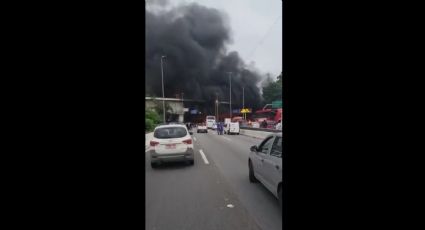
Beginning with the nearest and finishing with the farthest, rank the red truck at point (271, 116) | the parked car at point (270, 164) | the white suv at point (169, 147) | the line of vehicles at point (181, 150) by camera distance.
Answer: the parked car at point (270, 164)
the line of vehicles at point (181, 150)
the white suv at point (169, 147)
the red truck at point (271, 116)

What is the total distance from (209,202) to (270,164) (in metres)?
1.34

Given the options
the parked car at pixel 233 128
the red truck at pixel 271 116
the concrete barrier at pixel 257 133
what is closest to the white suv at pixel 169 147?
the concrete barrier at pixel 257 133

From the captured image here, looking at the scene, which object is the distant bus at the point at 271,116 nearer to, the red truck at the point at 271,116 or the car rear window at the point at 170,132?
the red truck at the point at 271,116

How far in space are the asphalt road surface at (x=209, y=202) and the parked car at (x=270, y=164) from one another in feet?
1.14

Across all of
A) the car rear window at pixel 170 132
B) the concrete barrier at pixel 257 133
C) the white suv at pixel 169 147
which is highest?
the car rear window at pixel 170 132

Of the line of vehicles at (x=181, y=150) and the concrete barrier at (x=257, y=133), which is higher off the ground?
the line of vehicles at (x=181, y=150)

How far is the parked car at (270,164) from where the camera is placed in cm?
443

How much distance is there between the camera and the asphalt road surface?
4.10m

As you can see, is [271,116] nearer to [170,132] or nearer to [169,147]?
[170,132]
